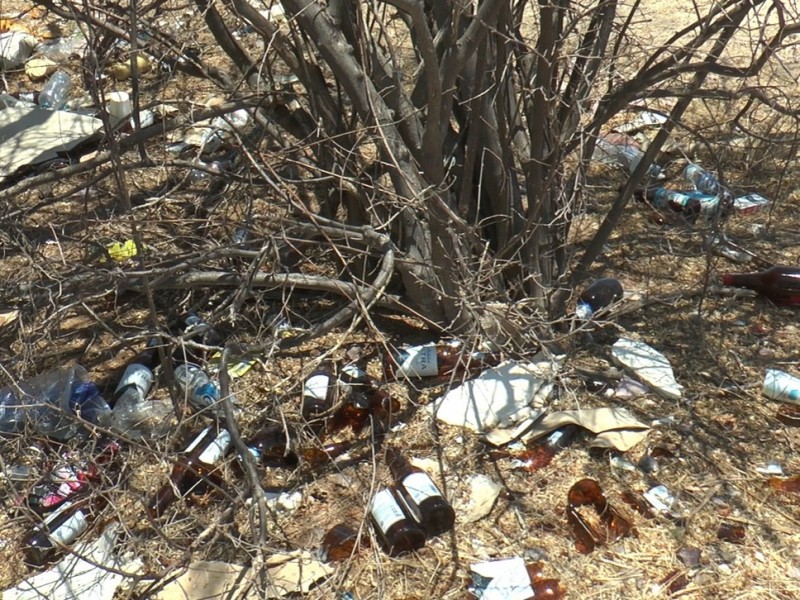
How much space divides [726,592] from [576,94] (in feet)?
5.41

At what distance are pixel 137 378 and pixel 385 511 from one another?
4.08 ft

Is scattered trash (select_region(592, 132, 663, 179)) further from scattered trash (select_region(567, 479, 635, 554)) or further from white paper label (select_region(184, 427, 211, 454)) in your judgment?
white paper label (select_region(184, 427, 211, 454))


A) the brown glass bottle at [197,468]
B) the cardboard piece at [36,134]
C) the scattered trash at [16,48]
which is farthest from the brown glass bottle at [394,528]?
the scattered trash at [16,48]

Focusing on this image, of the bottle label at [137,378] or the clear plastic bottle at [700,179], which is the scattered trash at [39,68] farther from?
the clear plastic bottle at [700,179]

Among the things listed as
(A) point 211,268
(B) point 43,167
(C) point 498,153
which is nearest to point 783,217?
(C) point 498,153

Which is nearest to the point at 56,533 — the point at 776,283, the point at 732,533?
Result: the point at 732,533

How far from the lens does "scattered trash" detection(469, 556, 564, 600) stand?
2.76 m

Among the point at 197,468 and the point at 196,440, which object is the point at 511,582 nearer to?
the point at 197,468

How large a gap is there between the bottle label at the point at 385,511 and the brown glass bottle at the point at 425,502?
Result: 4 cm

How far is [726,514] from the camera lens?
9.74 ft

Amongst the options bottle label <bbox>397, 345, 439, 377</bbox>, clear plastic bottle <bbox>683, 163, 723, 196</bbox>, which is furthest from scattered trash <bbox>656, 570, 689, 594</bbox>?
clear plastic bottle <bbox>683, 163, 723, 196</bbox>

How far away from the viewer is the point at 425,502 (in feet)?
9.78

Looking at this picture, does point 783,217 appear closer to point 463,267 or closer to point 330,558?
point 463,267

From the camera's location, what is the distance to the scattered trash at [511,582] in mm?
2764
